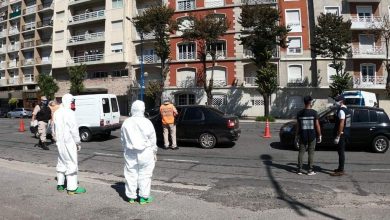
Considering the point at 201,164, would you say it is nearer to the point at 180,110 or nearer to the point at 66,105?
the point at 180,110

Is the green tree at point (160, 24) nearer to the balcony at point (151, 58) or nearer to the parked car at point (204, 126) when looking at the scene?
the balcony at point (151, 58)

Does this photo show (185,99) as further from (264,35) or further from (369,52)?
(369,52)

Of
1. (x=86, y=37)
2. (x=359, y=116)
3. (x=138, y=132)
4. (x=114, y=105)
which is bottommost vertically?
(x=359, y=116)

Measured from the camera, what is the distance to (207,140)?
13539mm

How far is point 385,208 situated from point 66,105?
5.60m

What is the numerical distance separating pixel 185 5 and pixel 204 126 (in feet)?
106

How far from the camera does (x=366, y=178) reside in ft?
28.0

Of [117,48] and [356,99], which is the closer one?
[356,99]

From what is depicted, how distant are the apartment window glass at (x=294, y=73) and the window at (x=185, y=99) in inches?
425

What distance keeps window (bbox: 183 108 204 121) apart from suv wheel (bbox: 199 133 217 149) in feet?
2.10

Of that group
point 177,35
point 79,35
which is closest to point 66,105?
point 177,35

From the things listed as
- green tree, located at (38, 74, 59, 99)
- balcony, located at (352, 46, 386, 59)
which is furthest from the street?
green tree, located at (38, 74, 59, 99)

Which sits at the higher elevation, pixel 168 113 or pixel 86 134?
pixel 168 113

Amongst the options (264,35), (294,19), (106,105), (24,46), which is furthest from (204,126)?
(24,46)
